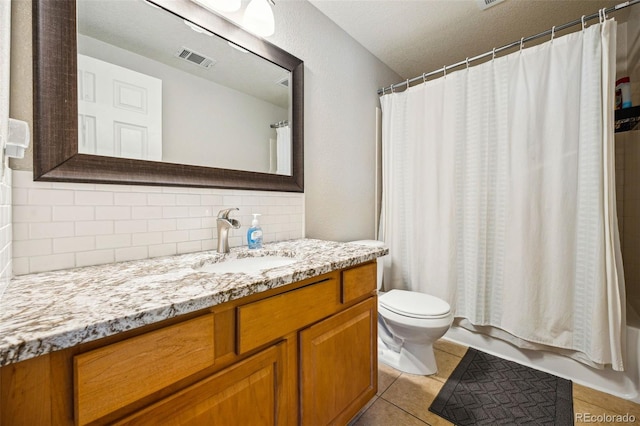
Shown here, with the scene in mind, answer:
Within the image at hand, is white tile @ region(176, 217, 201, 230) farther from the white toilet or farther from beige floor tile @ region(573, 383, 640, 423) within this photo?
beige floor tile @ region(573, 383, 640, 423)

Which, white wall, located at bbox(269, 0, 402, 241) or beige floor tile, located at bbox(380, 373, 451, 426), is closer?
beige floor tile, located at bbox(380, 373, 451, 426)

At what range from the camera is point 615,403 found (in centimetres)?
138

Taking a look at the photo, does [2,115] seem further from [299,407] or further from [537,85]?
[537,85]

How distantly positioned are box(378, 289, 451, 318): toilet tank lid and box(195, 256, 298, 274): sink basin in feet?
2.53

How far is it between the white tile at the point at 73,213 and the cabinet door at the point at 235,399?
70cm

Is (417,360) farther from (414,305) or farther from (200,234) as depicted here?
(200,234)

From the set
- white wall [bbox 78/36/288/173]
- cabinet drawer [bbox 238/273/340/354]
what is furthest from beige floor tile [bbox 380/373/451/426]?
white wall [bbox 78/36/288/173]

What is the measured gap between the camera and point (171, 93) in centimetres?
114

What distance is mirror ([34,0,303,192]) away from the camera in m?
0.87

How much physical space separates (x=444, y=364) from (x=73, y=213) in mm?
2075

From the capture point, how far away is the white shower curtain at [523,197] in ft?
4.63

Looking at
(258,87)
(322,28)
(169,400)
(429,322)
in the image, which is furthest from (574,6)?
(169,400)

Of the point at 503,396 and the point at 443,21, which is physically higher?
the point at 443,21

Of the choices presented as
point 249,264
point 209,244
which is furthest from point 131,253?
point 249,264
